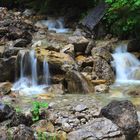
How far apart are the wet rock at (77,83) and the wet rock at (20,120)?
3121 millimetres

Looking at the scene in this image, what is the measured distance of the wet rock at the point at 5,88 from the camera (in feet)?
34.2

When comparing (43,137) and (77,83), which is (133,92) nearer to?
(77,83)

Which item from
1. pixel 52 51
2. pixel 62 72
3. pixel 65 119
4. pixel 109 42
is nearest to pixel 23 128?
pixel 65 119

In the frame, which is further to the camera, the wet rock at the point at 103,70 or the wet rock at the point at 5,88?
the wet rock at the point at 103,70

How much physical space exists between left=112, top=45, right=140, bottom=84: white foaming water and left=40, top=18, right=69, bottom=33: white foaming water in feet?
13.0

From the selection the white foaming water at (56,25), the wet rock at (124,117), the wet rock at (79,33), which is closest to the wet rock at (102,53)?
Answer: the wet rock at (79,33)

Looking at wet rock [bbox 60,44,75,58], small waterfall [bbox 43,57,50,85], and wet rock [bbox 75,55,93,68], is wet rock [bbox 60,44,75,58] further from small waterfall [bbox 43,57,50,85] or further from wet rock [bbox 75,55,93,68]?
small waterfall [bbox 43,57,50,85]

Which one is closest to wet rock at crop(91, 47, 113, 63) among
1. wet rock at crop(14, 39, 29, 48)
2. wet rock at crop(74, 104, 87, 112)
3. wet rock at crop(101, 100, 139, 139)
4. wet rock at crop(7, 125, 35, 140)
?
wet rock at crop(14, 39, 29, 48)

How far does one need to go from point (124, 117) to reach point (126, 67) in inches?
211

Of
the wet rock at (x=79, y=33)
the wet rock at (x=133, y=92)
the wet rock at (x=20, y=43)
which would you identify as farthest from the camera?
the wet rock at (x=79, y=33)

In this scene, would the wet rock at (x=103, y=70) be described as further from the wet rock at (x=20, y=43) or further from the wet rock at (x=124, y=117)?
the wet rock at (x=124, y=117)

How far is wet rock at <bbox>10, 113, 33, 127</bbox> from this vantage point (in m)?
7.19

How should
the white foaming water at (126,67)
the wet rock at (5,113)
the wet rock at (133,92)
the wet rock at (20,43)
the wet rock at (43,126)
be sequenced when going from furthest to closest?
the wet rock at (20,43)
the white foaming water at (126,67)
the wet rock at (133,92)
the wet rock at (5,113)
the wet rock at (43,126)

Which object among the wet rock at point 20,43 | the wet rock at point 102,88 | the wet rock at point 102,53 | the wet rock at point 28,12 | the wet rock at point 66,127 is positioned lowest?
the wet rock at point 66,127
